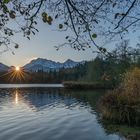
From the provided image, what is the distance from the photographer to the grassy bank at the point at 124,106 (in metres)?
25.1

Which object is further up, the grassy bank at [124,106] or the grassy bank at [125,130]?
the grassy bank at [124,106]

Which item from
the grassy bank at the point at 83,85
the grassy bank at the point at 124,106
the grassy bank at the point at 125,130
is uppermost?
the grassy bank at the point at 83,85

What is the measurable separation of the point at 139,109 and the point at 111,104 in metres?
2.53

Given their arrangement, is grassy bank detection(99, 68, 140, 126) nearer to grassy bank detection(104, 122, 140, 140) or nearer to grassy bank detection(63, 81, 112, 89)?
grassy bank detection(104, 122, 140, 140)

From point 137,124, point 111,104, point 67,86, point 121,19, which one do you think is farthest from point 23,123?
point 67,86

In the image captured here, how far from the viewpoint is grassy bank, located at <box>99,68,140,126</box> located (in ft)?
82.5

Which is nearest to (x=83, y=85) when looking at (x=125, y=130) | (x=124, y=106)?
(x=124, y=106)

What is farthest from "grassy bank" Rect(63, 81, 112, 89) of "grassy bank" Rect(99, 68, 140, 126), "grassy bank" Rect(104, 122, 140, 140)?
"grassy bank" Rect(104, 122, 140, 140)

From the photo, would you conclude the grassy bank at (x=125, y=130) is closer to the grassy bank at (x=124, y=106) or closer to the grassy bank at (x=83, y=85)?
the grassy bank at (x=124, y=106)

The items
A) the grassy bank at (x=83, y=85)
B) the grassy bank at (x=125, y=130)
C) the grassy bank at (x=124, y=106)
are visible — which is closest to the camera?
the grassy bank at (x=125, y=130)

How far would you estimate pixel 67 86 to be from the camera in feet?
327

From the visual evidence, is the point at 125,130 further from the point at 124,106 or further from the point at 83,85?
the point at 83,85

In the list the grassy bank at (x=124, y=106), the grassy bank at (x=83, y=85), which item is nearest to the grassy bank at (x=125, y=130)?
the grassy bank at (x=124, y=106)

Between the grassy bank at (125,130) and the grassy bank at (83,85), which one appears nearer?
the grassy bank at (125,130)
